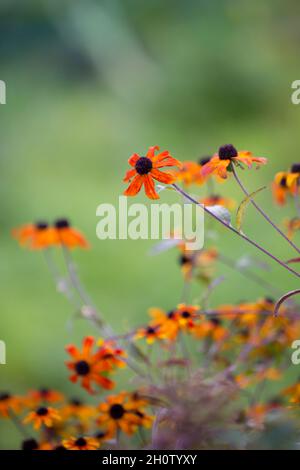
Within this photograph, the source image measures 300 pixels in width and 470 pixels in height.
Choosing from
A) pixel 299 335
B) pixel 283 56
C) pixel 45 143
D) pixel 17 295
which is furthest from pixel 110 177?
pixel 299 335

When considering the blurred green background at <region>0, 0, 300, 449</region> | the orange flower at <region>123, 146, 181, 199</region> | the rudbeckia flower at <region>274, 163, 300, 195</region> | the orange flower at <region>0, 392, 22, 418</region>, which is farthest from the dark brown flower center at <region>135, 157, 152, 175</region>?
the blurred green background at <region>0, 0, 300, 449</region>

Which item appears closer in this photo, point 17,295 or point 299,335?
point 299,335

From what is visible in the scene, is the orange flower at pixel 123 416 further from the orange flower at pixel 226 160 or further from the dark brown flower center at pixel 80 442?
the orange flower at pixel 226 160

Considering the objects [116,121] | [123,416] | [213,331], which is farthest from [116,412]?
[116,121]

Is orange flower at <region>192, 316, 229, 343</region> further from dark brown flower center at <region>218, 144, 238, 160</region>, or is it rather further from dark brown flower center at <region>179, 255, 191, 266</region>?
dark brown flower center at <region>218, 144, 238, 160</region>

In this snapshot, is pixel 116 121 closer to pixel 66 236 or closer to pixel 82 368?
pixel 66 236

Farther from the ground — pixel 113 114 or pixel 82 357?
pixel 113 114
